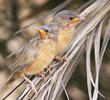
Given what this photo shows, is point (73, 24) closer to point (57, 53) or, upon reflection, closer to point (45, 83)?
point (57, 53)

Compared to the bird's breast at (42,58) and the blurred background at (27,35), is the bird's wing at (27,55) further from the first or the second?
the blurred background at (27,35)

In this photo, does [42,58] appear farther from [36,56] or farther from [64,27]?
[64,27]

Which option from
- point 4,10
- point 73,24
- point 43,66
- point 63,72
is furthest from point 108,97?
point 4,10

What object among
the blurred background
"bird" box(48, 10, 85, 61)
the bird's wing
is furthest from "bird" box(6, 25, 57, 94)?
the blurred background

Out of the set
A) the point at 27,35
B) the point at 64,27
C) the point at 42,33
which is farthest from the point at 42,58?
the point at 27,35

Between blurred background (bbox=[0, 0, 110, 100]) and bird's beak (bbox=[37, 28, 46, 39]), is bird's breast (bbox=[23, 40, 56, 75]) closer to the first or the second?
bird's beak (bbox=[37, 28, 46, 39])

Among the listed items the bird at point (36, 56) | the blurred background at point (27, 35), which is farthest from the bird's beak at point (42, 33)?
the blurred background at point (27, 35)
